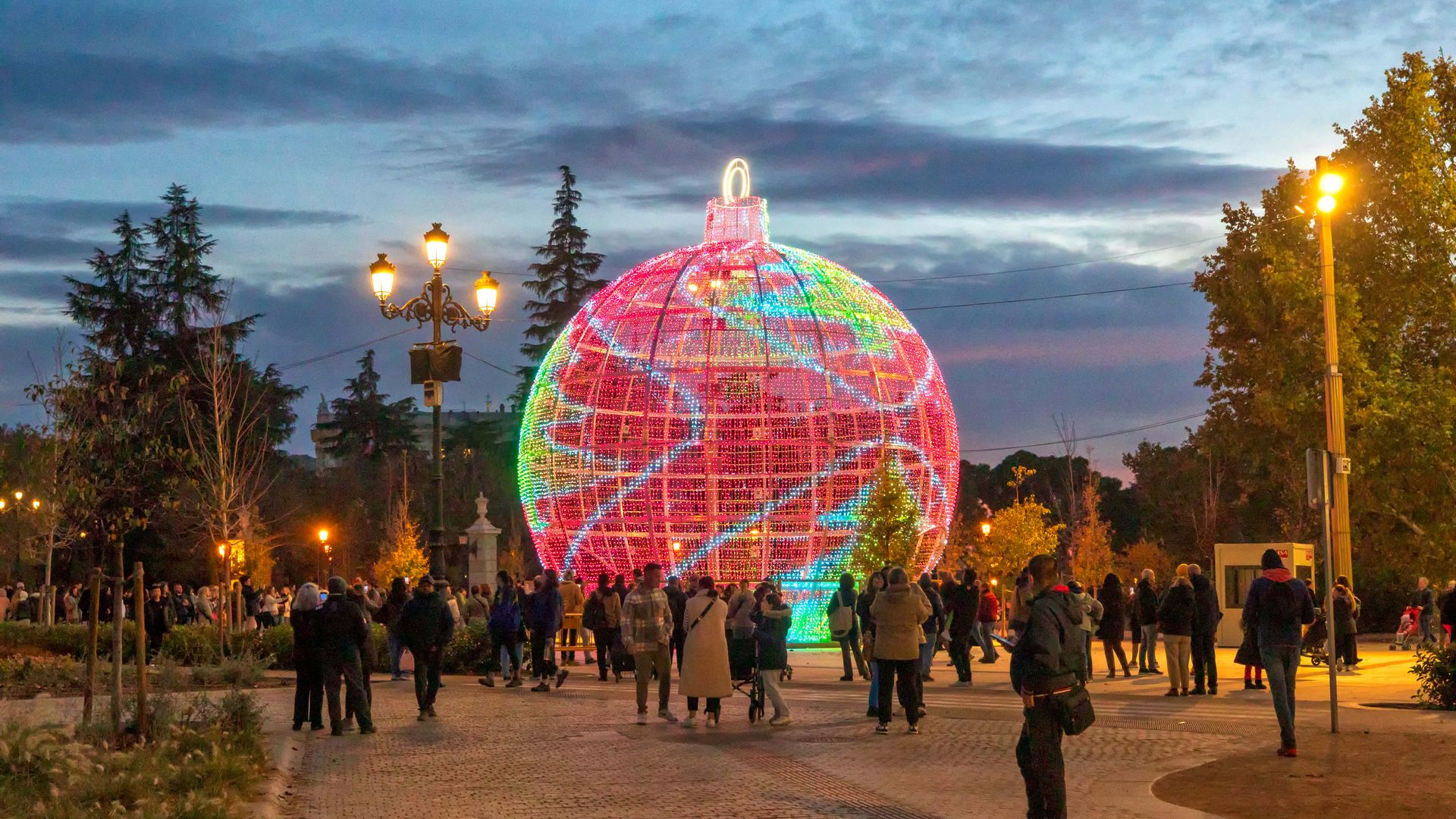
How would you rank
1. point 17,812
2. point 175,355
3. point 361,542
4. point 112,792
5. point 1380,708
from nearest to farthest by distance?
point 17,812
point 112,792
point 1380,708
point 175,355
point 361,542

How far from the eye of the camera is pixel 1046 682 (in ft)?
27.7

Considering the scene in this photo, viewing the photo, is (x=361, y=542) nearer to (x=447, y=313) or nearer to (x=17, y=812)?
(x=447, y=313)

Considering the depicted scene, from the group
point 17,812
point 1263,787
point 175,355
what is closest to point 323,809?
point 17,812

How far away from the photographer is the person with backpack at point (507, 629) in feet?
64.7

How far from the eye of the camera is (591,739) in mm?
13484

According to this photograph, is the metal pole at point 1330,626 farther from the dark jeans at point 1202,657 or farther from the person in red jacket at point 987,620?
the person in red jacket at point 987,620

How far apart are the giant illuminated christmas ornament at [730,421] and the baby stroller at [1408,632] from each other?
926 cm

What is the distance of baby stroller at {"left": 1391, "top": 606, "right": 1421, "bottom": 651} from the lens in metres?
28.1

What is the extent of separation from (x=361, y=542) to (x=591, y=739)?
54.5 meters

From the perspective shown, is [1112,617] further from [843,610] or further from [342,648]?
[342,648]

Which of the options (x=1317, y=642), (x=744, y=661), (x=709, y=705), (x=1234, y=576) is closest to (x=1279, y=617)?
(x=709, y=705)

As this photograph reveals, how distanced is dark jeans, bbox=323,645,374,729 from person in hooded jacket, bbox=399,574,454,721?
0.99 m

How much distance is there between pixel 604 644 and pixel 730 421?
548 centimetres

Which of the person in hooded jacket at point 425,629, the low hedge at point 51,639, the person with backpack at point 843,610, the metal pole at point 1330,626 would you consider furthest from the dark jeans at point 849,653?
the low hedge at point 51,639
